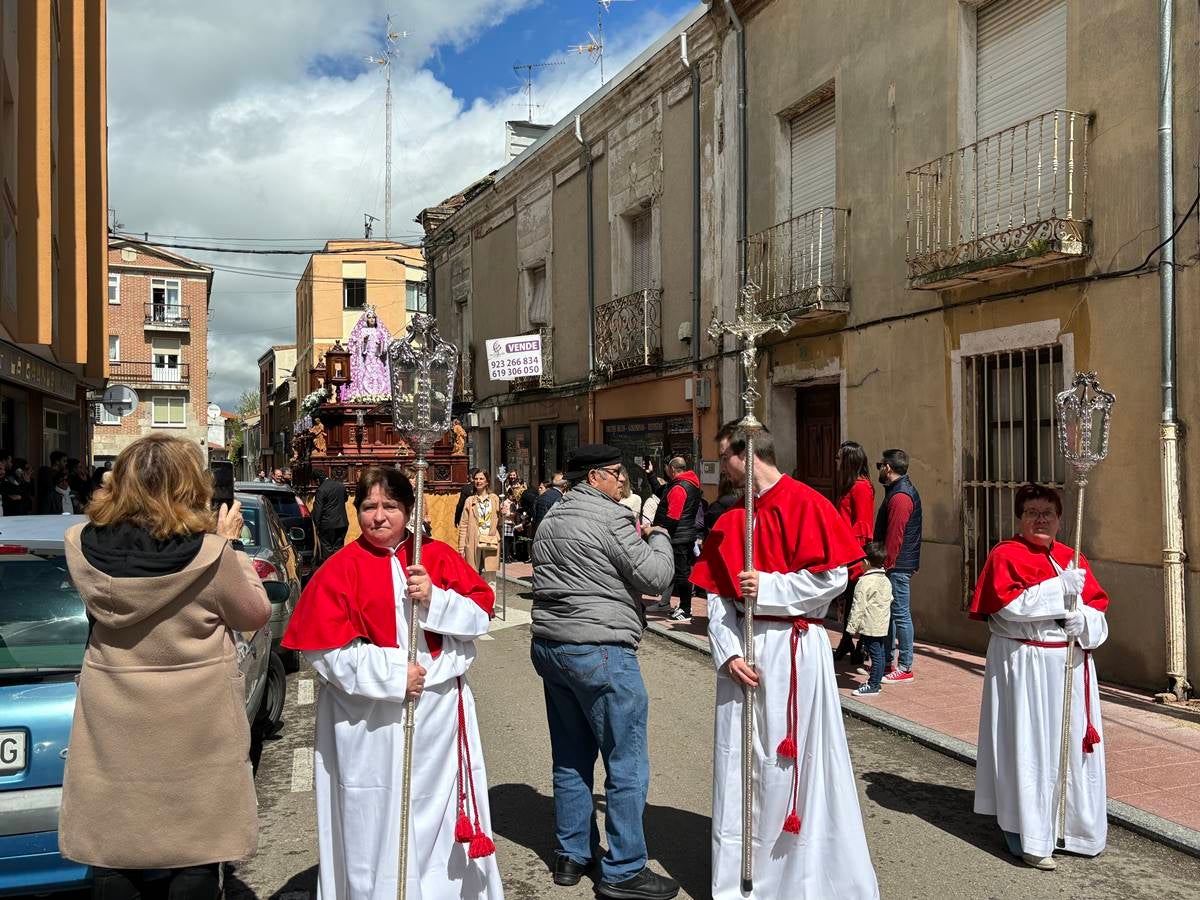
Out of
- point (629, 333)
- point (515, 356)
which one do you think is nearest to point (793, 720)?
point (629, 333)

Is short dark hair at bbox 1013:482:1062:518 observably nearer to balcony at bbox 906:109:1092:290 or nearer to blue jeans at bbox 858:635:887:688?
blue jeans at bbox 858:635:887:688

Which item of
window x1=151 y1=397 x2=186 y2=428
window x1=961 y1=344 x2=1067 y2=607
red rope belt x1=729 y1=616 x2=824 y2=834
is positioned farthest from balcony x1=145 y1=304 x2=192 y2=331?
red rope belt x1=729 y1=616 x2=824 y2=834

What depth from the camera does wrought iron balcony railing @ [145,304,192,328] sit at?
52094mm

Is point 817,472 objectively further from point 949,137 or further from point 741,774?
point 741,774

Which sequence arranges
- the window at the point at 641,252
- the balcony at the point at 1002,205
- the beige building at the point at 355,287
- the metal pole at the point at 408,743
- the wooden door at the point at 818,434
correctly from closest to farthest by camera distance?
the metal pole at the point at 408,743 < the balcony at the point at 1002,205 < the wooden door at the point at 818,434 < the window at the point at 641,252 < the beige building at the point at 355,287

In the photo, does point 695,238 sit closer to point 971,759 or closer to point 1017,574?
point 971,759

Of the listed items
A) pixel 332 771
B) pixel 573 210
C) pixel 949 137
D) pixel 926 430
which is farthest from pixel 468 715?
pixel 573 210

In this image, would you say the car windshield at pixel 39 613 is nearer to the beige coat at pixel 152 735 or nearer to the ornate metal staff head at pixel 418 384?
the beige coat at pixel 152 735

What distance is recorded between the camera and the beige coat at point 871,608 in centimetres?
783

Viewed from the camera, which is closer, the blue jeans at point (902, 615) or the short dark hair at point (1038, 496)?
the short dark hair at point (1038, 496)

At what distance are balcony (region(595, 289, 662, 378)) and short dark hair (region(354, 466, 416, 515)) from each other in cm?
1248

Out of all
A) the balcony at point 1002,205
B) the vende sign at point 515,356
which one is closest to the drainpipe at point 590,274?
the vende sign at point 515,356

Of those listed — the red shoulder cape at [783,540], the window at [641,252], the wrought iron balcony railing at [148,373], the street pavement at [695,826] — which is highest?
the wrought iron balcony railing at [148,373]

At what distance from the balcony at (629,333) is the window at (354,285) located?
110ft
